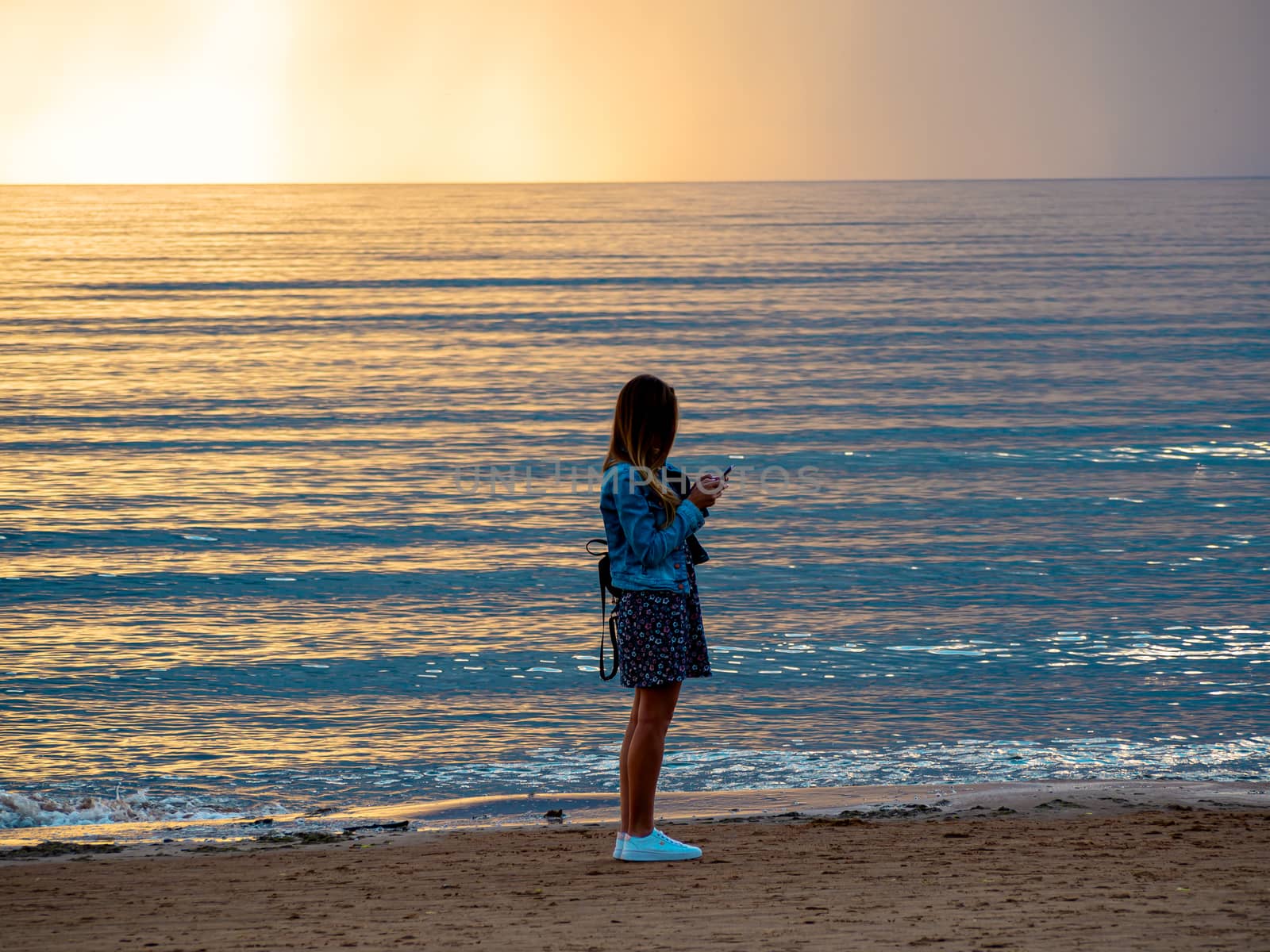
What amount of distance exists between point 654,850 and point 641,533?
130cm

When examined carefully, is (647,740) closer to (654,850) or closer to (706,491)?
(654,850)

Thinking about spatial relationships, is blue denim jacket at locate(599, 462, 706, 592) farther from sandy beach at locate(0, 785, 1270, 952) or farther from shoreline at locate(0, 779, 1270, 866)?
shoreline at locate(0, 779, 1270, 866)

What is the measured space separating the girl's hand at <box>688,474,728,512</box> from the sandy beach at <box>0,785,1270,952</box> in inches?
53.7

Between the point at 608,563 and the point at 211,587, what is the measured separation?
7.86 metres

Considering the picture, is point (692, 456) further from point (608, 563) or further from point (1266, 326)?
point (1266, 326)

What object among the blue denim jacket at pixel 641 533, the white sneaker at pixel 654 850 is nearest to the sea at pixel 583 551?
the white sneaker at pixel 654 850

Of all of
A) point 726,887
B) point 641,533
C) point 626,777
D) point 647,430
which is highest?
point 647,430

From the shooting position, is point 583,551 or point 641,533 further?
point 583,551

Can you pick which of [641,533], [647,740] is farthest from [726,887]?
[641,533]

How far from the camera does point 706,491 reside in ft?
16.5

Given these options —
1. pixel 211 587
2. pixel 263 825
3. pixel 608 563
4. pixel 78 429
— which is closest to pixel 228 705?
pixel 263 825

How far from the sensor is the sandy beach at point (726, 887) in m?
4.38

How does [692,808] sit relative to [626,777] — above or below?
below

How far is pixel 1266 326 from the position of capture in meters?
33.3
